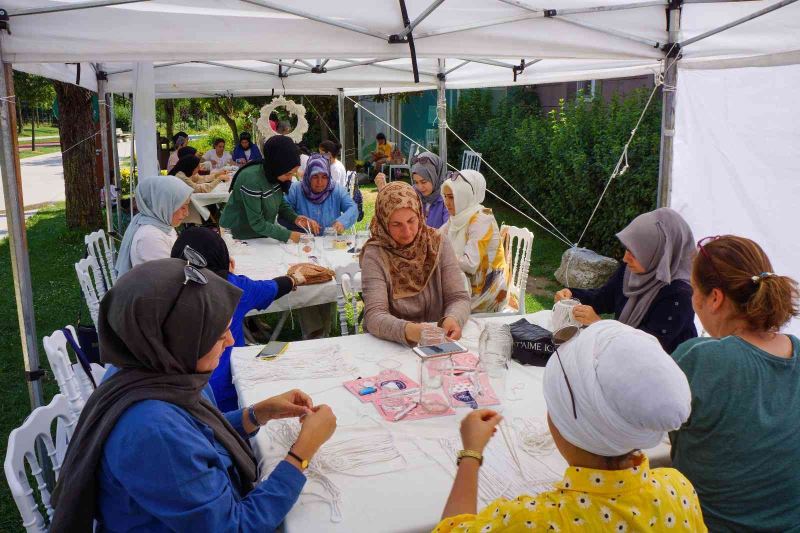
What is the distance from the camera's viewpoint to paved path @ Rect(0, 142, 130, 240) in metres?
14.8

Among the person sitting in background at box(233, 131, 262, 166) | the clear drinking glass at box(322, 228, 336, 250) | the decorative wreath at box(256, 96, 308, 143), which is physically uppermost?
the decorative wreath at box(256, 96, 308, 143)

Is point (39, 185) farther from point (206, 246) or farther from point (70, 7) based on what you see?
point (206, 246)

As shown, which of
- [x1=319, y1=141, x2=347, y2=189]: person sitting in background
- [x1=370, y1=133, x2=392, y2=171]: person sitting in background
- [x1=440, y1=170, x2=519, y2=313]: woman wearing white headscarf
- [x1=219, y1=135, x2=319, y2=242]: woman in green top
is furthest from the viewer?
[x1=370, y1=133, x2=392, y2=171]: person sitting in background

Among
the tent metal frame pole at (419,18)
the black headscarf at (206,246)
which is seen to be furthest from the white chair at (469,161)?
the black headscarf at (206,246)

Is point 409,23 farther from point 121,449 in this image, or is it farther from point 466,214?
point 121,449

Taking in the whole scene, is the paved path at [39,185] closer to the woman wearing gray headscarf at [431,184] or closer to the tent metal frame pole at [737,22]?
the woman wearing gray headscarf at [431,184]

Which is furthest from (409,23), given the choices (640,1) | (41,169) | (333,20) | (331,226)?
(41,169)

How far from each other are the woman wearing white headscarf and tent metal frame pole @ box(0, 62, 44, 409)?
2622 millimetres

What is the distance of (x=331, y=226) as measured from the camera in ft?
18.6

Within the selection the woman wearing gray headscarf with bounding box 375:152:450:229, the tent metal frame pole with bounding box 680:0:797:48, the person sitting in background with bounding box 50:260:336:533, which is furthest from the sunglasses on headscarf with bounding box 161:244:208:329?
the woman wearing gray headscarf with bounding box 375:152:450:229

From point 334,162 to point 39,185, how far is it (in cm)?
1476

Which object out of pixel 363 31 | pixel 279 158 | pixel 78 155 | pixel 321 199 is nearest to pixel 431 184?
pixel 321 199

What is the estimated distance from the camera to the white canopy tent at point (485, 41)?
3.18 metres

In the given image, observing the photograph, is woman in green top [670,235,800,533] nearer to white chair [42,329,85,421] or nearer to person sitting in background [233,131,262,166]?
white chair [42,329,85,421]
